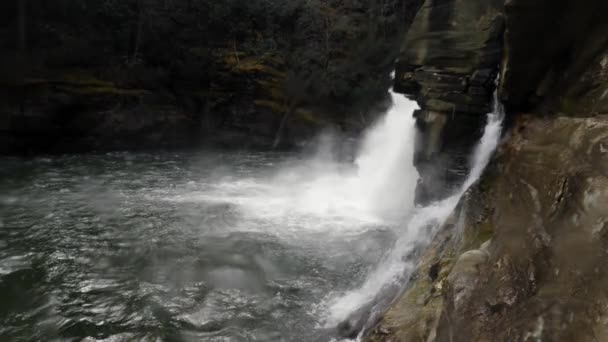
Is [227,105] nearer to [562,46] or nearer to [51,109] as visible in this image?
[51,109]

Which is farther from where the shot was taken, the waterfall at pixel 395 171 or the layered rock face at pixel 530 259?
the waterfall at pixel 395 171

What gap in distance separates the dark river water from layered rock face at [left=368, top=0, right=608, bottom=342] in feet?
5.95

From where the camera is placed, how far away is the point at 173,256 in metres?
6.99

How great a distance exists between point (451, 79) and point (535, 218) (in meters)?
4.68

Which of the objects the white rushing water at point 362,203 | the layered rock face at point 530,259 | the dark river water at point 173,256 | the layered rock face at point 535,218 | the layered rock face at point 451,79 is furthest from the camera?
the layered rock face at point 451,79

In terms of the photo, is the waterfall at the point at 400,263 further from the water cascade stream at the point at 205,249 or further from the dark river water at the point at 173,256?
the dark river water at the point at 173,256

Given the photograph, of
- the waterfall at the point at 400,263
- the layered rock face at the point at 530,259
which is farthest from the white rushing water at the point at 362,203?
the layered rock face at the point at 530,259

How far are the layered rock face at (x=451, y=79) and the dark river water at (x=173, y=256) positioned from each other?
1.79 metres

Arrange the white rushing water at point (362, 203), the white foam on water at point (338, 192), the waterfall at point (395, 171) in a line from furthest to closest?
the waterfall at point (395, 171), the white foam on water at point (338, 192), the white rushing water at point (362, 203)

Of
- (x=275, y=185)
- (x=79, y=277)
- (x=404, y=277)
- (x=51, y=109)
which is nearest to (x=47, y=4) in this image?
(x=51, y=109)

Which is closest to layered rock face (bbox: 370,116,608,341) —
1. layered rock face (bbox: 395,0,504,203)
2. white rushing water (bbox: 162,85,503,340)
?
white rushing water (bbox: 162,85,503,340)

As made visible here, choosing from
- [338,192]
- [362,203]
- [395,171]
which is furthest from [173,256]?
[395,171]

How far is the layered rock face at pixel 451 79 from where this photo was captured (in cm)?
735

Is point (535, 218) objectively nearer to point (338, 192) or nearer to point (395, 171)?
point (395, 171)
